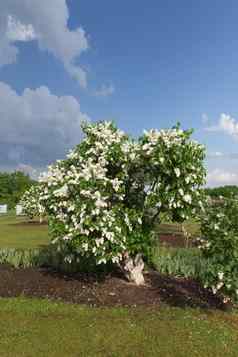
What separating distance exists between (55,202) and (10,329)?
10.4 feet

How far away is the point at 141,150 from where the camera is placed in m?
8.64

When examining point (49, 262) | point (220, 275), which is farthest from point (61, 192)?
point (49, 262)

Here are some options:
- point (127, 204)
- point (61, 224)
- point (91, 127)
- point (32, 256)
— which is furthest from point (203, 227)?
point (32, 256)

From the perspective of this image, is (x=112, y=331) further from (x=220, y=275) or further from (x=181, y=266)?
(x=181, y=266)

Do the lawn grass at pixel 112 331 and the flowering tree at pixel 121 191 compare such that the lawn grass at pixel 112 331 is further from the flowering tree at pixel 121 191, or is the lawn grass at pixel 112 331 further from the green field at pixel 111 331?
the flowering tree at pixel 121 191

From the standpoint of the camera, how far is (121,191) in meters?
8.91

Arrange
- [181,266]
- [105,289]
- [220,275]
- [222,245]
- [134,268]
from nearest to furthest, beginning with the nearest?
1. [220,275]
2. [222,245]
3. [105,289]
4. [134,268]
5. [181,266]

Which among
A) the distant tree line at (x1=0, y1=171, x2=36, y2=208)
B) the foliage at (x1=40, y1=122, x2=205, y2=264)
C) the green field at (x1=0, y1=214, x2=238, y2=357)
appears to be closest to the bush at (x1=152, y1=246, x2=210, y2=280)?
the foliage at (x1=40, y1=122, x2=205, y2=264)

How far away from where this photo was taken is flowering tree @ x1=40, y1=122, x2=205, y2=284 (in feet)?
26.7

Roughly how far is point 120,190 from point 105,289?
250 cm

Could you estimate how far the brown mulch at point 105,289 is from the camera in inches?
336

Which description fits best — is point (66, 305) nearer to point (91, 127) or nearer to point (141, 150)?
point (141, 150)

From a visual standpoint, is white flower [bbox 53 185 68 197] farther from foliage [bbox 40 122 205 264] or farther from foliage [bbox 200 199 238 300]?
foliage [bbox 200 199 238 300]

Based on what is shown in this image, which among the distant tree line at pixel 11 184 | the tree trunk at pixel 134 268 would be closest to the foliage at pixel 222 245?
the tree trunk at pixel 134 268
